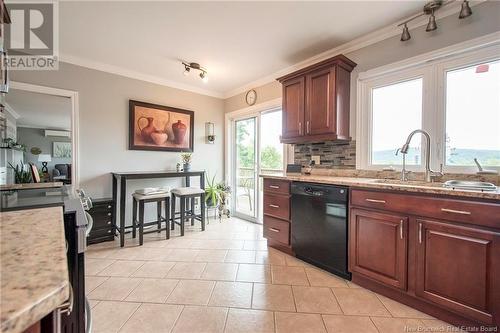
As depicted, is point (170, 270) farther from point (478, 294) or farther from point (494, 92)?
point (494, 92)

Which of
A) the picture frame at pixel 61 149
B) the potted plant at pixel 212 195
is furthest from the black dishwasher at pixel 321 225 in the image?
the picture frame at pixel 61 149

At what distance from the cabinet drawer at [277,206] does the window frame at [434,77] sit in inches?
38.7

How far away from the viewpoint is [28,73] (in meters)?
2.67

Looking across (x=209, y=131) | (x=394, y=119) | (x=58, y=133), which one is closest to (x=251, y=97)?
(x=209, y=131)

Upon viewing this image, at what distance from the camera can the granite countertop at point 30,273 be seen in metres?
0.32

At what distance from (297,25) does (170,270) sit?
9.06ft

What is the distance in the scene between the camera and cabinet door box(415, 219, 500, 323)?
1.34 m

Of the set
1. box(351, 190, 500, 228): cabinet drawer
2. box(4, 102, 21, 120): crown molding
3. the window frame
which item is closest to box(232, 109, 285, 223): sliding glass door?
the window frame

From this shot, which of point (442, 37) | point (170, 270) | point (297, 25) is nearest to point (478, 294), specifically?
point (442, 37)

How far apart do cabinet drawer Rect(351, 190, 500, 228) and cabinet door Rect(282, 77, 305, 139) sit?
1.11 meters

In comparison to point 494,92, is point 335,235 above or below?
below

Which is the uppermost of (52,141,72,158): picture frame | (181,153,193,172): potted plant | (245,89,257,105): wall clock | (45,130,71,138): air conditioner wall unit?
(245,89,257,105): wall clock

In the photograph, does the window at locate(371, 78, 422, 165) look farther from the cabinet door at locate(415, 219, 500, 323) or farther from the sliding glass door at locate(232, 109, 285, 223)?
the sliding glass door at locate(232, 109, 285, 223)

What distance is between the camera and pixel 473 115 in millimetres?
1870
